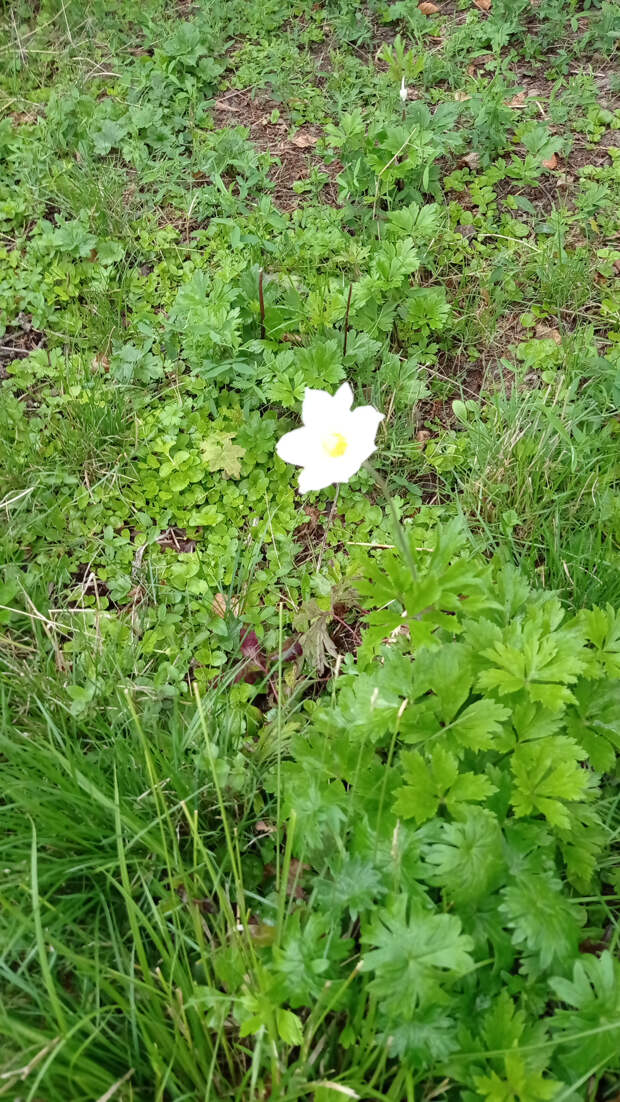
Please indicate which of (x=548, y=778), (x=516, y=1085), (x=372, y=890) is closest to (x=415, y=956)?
(x=372, y=890)

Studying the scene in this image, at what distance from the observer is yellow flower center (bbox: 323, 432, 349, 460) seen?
144 centimetres

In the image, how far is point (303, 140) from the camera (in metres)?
3.27

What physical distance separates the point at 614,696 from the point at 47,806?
4.11 ft

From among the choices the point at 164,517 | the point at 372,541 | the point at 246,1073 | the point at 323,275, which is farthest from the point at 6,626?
the point at 323,275

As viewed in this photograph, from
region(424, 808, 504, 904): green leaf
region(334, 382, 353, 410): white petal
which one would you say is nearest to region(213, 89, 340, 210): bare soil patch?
region(334, 382, 353, 410): white petal

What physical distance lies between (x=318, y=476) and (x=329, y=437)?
0.13 m

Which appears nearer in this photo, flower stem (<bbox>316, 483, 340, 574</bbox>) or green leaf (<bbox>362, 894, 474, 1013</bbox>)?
green leaf (<bbox>362, 894, 474, 1013</bbox>)

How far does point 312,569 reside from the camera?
228 centimetres

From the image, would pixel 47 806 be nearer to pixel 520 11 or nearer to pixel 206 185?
pixel 206 185

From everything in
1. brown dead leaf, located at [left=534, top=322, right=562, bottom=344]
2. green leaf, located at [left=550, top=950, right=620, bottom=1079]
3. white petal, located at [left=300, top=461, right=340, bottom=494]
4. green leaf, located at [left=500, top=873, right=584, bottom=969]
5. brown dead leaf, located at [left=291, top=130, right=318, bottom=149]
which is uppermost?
brown dead leaf, located at [left=291, top=130, right=318, bottom=149]

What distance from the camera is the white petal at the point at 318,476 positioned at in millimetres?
1349

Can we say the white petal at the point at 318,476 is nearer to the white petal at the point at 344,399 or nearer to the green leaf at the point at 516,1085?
the white petal at the point at 344,399

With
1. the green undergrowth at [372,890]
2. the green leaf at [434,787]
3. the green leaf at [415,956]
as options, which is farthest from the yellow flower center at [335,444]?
the green leaf at [415,956]

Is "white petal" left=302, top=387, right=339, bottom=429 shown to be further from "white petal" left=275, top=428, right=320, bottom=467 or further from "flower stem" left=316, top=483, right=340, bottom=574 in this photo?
"flower stem" left=316, top=483, right=340, bottom=574
